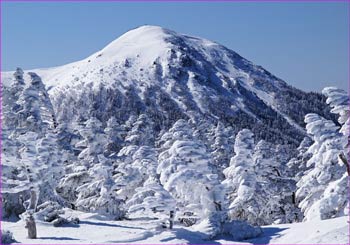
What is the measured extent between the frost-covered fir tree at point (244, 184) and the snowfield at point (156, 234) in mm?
6674

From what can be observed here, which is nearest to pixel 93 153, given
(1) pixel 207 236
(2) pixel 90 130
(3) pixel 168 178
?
(2) pixel 90 130

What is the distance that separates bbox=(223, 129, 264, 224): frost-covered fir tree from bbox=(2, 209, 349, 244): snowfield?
6674 millimetres

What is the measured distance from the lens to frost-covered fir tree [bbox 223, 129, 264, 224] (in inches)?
1690

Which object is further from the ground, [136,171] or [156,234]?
[136,171]

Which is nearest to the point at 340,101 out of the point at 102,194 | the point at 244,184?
the point at 244,184

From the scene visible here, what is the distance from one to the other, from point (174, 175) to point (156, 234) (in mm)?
4234

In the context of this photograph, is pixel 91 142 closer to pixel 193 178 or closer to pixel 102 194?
pixel 102 194

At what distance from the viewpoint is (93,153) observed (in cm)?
5319

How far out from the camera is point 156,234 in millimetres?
35969

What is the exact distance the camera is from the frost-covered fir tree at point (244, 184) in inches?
1690

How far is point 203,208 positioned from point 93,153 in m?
18.9

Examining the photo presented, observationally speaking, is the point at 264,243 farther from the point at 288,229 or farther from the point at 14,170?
the point at 14,170

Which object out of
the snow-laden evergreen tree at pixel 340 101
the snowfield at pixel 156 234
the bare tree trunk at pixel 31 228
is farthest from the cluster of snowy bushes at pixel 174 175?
the bare tree trunk at pixel 31 228

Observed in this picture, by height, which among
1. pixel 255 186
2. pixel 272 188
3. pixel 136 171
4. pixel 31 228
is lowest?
pixel 31 228
